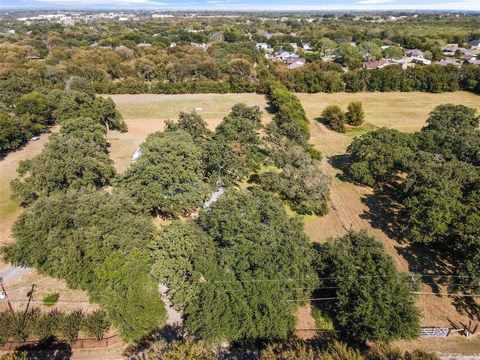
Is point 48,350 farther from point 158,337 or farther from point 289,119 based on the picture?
point 289,119

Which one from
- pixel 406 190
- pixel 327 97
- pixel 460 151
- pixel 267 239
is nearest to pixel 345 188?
pixel 406 190

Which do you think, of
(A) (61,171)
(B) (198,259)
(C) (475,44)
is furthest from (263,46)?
(B) (198,259)

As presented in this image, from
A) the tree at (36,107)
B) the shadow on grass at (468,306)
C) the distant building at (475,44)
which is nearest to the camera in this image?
the shadow on grass at (468,306)

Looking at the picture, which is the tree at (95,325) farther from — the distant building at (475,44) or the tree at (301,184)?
the distant building at (475,44)

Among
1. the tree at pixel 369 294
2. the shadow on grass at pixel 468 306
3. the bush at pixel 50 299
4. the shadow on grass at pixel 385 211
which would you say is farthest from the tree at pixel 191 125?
the shadow on grass at pixel 468 306

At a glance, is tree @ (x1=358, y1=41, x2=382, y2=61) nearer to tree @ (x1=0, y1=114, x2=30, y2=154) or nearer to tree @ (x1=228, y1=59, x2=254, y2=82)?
tree @ (x1=228, y1=59, x2=254, y2=82)
